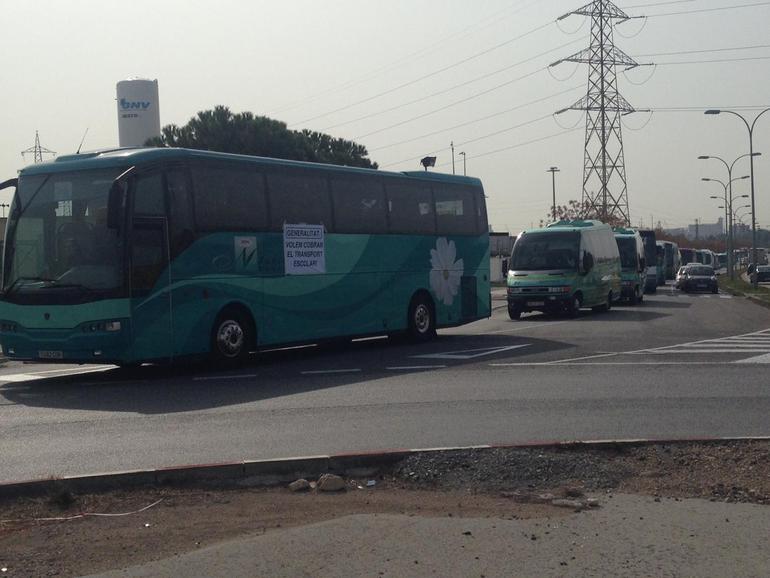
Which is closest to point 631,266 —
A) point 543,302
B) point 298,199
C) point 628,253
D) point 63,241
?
point 628,253

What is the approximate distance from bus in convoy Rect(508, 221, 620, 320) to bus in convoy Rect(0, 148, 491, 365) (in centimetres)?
937

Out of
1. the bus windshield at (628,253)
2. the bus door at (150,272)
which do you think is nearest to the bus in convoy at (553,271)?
the bus windshield at (628,253)

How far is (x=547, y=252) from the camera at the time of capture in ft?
101

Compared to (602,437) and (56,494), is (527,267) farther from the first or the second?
(56,494)

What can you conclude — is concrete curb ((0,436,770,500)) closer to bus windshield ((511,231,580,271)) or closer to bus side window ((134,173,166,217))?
bus side window ((134,173,166,217))

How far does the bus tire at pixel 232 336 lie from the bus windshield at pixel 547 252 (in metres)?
15.2

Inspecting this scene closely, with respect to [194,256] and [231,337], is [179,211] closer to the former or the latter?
[194,256]

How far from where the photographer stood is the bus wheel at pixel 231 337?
16516 mm

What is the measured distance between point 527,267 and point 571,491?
23.8 metres

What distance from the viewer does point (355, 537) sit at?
248 inches

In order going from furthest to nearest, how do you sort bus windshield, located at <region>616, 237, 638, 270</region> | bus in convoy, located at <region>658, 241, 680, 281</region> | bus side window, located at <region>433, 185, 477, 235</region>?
bus in convoy, located at <region>658, 241, 680, 281</region> → bus windshield, located at <region>616, 237, 638, 270</region> → bus side window, located at <region>433, 185, 477, 235</region>

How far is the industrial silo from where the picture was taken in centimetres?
6825

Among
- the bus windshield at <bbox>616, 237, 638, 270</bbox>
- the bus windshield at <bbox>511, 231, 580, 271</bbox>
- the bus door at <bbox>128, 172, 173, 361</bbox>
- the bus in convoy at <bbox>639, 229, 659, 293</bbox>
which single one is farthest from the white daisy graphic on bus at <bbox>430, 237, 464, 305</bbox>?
the bus in convoy at <bbox>639, 229, 659, 293</bbox>

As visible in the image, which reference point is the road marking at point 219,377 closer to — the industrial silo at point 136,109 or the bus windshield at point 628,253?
the bus windshield at point 628,253
